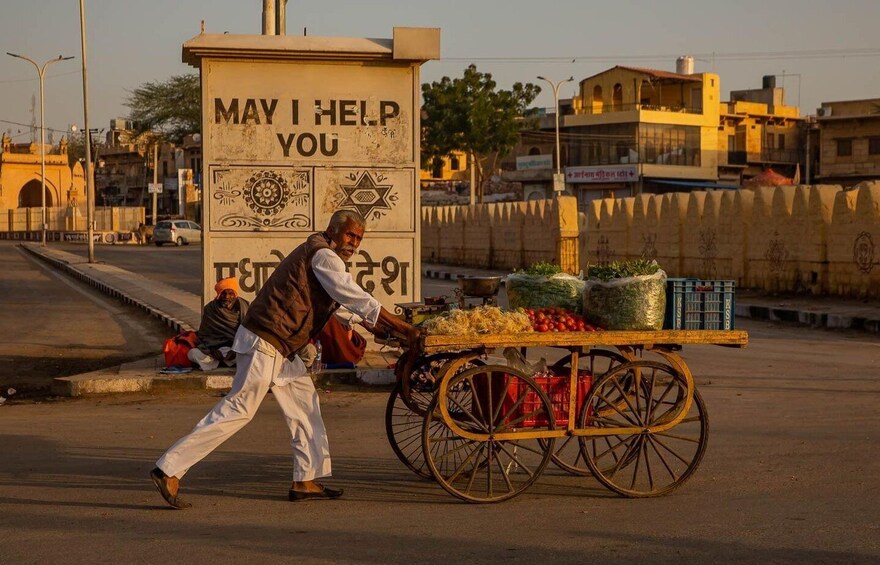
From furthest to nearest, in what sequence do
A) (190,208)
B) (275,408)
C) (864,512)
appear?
(190,208)
(275,408)
(864,512)

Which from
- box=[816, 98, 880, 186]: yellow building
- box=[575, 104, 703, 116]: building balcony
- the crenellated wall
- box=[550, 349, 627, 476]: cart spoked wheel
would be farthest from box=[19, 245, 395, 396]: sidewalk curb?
box=[575, 104, 703, 116]: building balcony

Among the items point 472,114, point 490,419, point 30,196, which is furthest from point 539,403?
point 30,196

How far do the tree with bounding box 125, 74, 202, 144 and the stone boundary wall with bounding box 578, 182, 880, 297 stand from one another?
5342 cm

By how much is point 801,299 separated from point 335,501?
18975 millimetres

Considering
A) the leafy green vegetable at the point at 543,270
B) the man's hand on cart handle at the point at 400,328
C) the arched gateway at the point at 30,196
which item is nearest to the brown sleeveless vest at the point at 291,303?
the man's hand on cart handle at the point at 400,328

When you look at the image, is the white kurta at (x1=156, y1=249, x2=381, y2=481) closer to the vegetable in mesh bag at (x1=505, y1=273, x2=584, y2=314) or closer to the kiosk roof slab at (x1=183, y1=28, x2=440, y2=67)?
the vegetable in mesh bag at (x1=505, y1=273, x2=584, y2=314)

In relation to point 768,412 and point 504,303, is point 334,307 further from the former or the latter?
point 504,303

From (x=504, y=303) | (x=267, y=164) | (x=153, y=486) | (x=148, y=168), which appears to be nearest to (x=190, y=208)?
(x=148, y=168)

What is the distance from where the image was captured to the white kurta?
6473 millimetres

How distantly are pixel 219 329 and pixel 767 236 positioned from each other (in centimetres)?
1645

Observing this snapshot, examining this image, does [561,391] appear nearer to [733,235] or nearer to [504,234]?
[733,235]

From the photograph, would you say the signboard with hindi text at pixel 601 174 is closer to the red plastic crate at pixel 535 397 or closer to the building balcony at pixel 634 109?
the building balcony at pixel 634 109

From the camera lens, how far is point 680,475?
7.28 meters

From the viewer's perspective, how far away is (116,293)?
27625 mm
